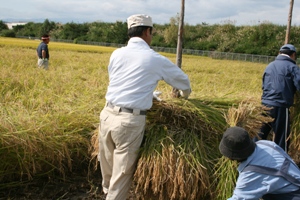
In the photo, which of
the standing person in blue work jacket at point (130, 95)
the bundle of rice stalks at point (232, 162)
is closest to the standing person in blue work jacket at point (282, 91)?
the bundle of rice stalks at point (232, 162)

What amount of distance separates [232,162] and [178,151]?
0.42 meters

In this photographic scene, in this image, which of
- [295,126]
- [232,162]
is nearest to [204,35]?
[295,126]

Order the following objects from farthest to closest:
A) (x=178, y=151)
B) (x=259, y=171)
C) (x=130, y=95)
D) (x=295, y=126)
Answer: (x=295, y=126) → (x=178, y=151) → (x=130, y=95) → (x=259, y=171)

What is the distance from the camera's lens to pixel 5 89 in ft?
15.5

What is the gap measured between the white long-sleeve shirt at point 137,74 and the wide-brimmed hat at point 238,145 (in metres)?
0.66

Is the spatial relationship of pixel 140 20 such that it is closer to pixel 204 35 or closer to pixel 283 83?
pixel 283 83

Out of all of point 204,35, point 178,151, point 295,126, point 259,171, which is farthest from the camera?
point 204,35

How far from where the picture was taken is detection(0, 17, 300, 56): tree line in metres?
34.7

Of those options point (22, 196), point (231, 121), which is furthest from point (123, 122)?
point (22, 196)

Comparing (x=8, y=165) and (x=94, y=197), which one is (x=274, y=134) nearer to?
(x=94, y=197)

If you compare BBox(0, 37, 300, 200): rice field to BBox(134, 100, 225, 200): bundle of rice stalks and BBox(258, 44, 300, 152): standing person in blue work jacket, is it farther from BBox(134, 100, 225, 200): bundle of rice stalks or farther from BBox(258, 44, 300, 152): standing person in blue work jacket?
BBox(258, 44, 300, 152): standing person in blue work jacket

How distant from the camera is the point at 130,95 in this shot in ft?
7.72

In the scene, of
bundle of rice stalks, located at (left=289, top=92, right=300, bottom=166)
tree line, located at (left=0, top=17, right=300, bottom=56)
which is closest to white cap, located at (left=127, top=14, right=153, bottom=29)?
bundle of rice stalks, located at (left=289, top=92, right=300, bottom=166)

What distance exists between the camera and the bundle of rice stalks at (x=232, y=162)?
2.57 metres
